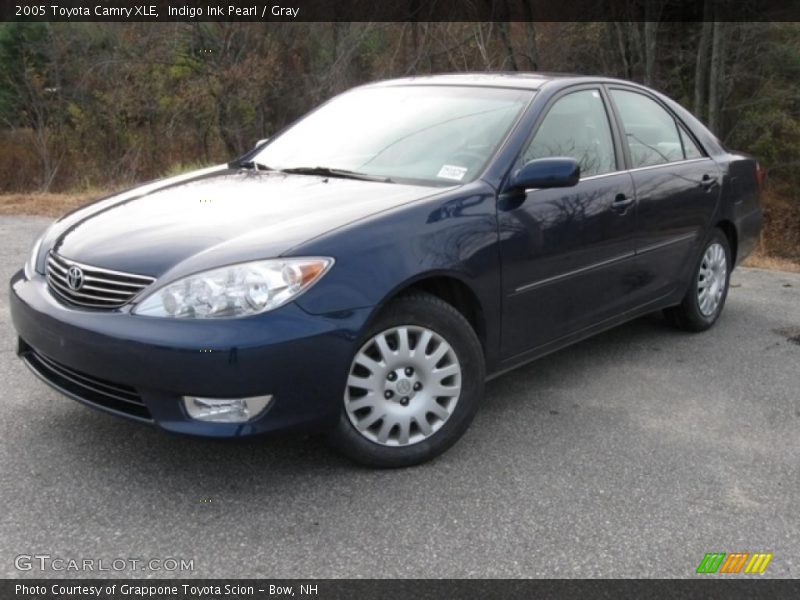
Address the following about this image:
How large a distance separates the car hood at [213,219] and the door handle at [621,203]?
46.8 inches

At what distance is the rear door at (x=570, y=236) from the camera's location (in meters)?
3.68

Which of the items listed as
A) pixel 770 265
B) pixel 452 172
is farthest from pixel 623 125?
pixel 770 265

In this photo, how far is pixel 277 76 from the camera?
70.3 ft

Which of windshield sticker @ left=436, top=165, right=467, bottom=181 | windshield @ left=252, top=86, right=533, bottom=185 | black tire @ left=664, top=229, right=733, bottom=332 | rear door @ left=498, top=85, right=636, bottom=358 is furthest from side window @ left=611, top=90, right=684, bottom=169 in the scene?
windshield sticker @ left=436, top=165, right=467, bottom=181

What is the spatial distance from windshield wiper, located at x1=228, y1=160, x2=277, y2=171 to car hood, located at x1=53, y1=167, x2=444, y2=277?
0.69 ft

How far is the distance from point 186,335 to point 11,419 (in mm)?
1368

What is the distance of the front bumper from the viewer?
2.79m

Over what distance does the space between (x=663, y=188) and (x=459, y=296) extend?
1770mm

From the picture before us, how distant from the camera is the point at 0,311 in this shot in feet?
17.5

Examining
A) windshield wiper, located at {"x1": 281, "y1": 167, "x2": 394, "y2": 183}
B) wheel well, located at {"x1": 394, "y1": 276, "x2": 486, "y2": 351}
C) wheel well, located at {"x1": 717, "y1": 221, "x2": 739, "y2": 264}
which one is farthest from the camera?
wheel well, located at {"x1": 717, "y1": 221, "x2": 739, "y2": 264}
